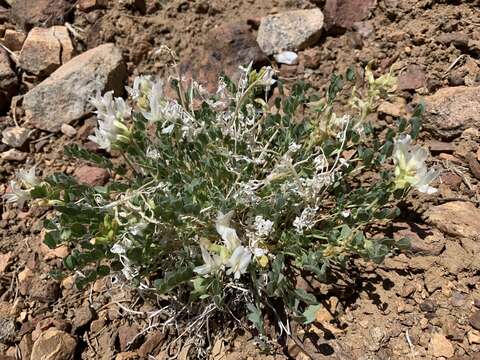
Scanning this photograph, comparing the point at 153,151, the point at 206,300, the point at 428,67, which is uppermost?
the point at 153,151

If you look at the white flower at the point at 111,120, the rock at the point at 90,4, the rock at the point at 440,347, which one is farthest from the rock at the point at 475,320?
the rock at the point at 90,4

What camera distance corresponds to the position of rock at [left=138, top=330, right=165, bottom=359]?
2566 millimetres

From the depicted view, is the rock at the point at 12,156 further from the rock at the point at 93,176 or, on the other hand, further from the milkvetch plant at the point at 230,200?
the milkvetch plant at the point at 230,200

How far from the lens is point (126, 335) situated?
2615 mm

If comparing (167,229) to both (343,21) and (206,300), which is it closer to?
(206,300)

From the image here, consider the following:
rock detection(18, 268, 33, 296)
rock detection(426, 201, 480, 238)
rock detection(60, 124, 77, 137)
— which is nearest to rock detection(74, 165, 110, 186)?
rock detection(60, 124, 77, 137)

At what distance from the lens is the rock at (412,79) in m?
3.20

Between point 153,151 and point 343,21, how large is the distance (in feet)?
5.77

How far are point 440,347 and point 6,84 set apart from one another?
9.95 feet

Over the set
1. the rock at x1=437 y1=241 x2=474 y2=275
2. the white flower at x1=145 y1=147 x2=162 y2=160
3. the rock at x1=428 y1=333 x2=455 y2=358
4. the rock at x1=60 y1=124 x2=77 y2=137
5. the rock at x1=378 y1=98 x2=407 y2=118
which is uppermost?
the white flower at x1=145 y1=147 x2=162 y2=160

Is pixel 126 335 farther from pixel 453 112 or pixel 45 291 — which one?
pixel 453 112

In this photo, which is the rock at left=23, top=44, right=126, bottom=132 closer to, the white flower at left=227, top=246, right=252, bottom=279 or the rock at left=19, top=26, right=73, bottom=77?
the rock at left=19, top=26, right=73, bottom=77

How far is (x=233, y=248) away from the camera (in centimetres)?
207

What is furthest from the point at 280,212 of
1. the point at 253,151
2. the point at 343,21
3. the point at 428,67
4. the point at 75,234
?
the point at 343,21
